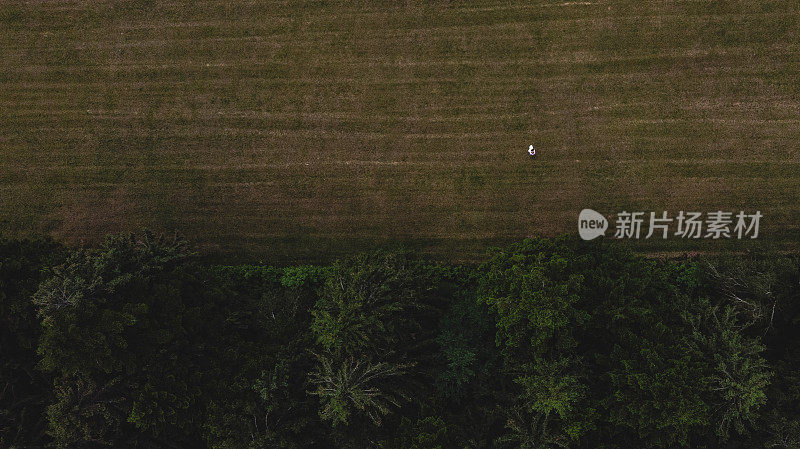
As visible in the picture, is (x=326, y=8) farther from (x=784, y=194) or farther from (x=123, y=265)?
(x=784, y=194)

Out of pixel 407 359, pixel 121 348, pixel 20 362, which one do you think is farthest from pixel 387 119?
pixel 20 362

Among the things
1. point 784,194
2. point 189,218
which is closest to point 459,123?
point 189,218
